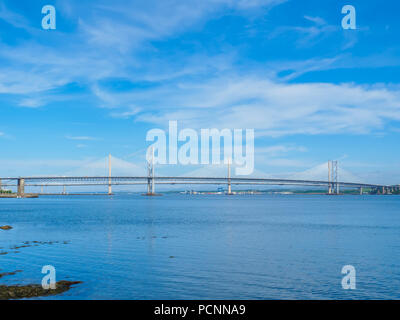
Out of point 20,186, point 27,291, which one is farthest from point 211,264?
point 20,186

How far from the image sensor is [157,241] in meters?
26.4

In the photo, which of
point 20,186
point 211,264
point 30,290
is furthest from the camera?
point 20,186

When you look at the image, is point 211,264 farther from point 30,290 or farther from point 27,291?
point 27,291

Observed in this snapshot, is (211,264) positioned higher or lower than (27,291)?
lower

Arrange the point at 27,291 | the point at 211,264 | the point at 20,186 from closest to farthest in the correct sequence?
the point at 27,291 < the point at 211,264 < the point at 20,186

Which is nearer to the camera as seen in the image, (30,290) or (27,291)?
(27,291)

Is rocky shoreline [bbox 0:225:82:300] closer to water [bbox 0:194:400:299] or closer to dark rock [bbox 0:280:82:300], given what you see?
dark rock [bbox 0:280:82:300]

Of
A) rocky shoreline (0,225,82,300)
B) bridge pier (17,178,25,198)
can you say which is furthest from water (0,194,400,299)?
bridge pier (17,178,25,198)

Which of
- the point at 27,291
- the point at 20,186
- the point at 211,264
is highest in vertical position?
the point at 20,186

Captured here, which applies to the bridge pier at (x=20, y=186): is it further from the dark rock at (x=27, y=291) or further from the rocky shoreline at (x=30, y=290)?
the dark rock at (x=27, y=291)

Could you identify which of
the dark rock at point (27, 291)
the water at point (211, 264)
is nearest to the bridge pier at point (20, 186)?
the water at point (211, 264)
